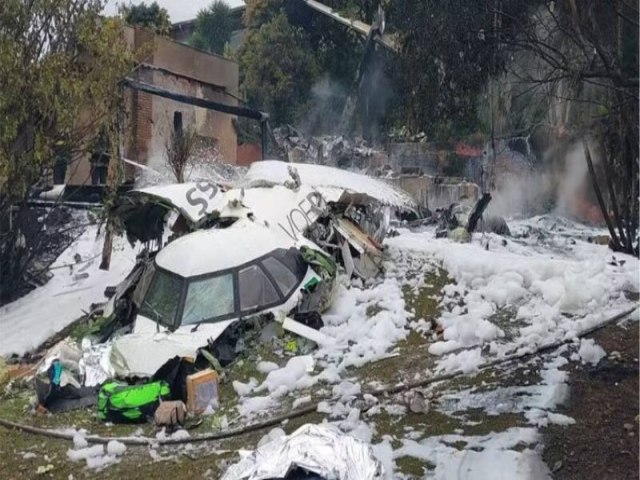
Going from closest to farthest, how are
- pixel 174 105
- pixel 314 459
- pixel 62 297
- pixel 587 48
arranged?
pixel 314 459 → pixel 587 48 → pixel 62 297 → pixel 174 105

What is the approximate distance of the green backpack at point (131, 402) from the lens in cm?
640

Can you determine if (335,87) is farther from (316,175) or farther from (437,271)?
(437,271)

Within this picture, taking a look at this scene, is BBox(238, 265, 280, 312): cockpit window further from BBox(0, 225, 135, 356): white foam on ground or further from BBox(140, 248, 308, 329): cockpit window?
BBox(0, 225, 135, 356): white foam on ground

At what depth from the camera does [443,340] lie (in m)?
7.32

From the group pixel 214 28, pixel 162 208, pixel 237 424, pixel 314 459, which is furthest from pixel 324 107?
pixel 314 459

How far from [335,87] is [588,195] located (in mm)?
12863

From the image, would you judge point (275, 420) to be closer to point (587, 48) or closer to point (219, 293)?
point (219, 293)

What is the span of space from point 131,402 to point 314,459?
3200mm

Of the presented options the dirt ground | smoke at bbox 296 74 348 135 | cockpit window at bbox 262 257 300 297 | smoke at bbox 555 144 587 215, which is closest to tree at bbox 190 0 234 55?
smoke at bbox 296 74 348 135

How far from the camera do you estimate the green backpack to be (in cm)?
640

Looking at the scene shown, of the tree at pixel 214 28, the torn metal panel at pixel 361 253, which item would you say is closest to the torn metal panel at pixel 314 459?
the torn metal panel at pixel 361 253

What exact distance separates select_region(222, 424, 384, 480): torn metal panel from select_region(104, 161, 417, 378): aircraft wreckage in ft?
11.2

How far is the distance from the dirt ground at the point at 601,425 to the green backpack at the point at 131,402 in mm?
3661

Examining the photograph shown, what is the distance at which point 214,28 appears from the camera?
36281mm
